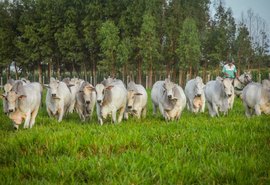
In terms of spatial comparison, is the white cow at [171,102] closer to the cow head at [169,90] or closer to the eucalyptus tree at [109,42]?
the cow head at [169,90]

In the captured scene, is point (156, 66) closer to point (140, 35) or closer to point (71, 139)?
point (140, 35)

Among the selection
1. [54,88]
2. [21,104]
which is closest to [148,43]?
[54,88]

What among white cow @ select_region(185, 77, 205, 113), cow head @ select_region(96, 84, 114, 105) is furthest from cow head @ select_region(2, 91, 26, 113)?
white cow @ select_region(185, 77, 205, 113)

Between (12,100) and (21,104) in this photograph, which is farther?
(21,104)

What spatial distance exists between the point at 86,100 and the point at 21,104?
2514 mm

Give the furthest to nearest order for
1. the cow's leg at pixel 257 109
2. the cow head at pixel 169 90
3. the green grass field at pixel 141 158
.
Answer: the cow head at pixel 169 90 < the cow's leg at pixel 257 109 < the green grass field at pixel 141 158

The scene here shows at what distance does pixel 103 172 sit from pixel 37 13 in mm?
56494

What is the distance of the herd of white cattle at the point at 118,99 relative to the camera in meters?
12.0

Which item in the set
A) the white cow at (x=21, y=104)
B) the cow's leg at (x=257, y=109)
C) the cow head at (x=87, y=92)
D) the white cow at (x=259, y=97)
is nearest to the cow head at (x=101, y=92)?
the cow head at (x=87, y=92)

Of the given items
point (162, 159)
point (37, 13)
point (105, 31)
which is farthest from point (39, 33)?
point (162, 159)

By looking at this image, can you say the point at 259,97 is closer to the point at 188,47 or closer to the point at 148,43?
the point at 148,43

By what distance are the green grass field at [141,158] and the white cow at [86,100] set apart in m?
5.29

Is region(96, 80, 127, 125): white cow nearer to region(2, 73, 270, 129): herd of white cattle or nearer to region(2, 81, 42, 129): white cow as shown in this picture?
region(2, 73, 270, 129): herd of white cattle

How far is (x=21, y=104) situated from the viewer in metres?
11.8
